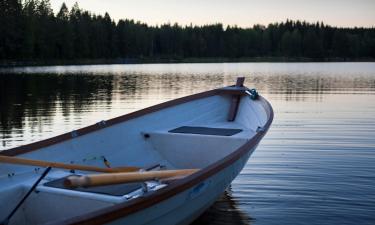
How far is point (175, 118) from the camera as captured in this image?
987 cm

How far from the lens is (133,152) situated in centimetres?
832

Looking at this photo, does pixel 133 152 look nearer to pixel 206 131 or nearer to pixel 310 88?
pixel 206 131

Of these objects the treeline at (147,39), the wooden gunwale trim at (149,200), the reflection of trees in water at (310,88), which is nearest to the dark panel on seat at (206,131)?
the wooden gunwale trim at (149,200)

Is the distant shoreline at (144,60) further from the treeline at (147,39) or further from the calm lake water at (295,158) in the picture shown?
the calm lake water at (295,158)

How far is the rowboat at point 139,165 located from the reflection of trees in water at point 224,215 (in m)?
0.73

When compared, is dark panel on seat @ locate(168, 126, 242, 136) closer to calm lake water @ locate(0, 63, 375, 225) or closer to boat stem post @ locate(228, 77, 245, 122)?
calm lake water @ locate(0, 63, 375, 225)

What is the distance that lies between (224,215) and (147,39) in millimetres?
147795

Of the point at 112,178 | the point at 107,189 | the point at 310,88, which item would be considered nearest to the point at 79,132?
the point at 107,189

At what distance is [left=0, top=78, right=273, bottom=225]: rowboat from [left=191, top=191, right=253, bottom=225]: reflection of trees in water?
73 centimetres

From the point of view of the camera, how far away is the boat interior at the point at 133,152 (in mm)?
5457

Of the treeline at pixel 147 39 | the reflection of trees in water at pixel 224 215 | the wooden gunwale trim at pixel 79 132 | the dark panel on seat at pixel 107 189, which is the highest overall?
the treeline at pixel 147 39

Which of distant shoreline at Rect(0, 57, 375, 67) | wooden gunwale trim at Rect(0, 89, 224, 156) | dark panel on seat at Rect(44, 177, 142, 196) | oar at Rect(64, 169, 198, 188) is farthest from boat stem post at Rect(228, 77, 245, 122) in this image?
distant shoreline at Rect(0, 57, 375, 67)

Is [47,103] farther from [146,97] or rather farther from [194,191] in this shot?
[194,191]

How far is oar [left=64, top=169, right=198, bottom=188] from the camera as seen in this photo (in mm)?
4566
